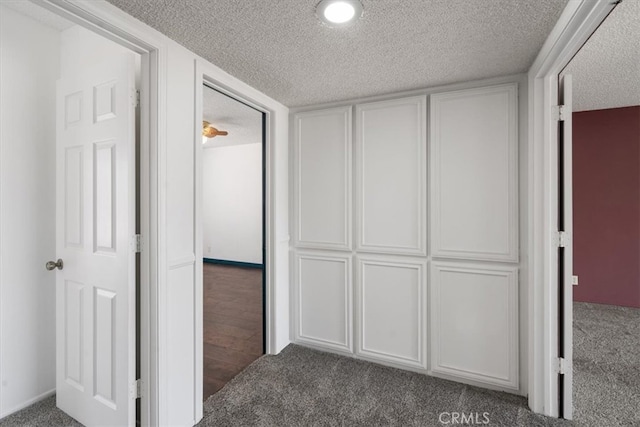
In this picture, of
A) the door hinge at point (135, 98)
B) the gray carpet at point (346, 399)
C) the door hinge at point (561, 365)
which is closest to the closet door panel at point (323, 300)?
the gray carpet at point (346, 399)

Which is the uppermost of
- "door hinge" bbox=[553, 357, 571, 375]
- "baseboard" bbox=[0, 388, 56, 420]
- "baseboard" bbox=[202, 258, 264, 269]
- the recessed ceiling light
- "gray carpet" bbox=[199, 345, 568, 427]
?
the recessed ceiling light

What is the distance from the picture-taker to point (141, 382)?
167 cm

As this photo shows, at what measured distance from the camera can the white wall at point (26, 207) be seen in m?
1.92

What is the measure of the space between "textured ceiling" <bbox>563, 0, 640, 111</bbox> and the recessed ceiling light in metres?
1.52

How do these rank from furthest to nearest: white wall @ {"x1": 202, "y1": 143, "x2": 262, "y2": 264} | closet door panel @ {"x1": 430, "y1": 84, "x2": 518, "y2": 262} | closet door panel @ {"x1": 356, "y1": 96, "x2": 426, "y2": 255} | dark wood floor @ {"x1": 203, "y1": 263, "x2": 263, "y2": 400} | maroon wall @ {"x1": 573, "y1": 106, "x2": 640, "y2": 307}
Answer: white wall @ {"x1": 202, "y1": 143, "x2": 262, "y2": 264} < maroon wall @ {"x1": 573, "y1": 106, "x2": 640, "y2": 307} < dark wood floor @ {"x1": 203, "y1": 263, "x2": 263, "y2": 400} < closet door panel @ {"x1": 356, "y1": 96, "x2": 426, "y2": 255} < closet door panel @ {"x1": 430, "y1": 84, "x2": 518, "y2": 262}

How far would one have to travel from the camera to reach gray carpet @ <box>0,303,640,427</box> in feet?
6.21

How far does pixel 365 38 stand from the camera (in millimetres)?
1671

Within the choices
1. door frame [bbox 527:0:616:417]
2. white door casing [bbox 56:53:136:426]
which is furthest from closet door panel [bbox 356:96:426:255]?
white door casing [bbox 56:53:136:426]

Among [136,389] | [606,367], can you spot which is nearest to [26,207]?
[136,389]

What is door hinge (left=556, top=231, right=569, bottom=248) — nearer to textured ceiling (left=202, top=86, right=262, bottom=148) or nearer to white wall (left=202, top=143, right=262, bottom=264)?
textured ceiling (left=202, top=86, right=262, bottom=148)

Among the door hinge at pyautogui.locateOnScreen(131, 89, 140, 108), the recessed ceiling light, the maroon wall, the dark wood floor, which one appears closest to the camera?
the recessed ceiling light

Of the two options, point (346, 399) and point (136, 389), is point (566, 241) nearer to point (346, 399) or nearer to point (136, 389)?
point (346, 399)

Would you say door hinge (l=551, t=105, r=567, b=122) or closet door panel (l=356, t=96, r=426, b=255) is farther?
closet door panel (l=356, t=96, r=426, b=255)

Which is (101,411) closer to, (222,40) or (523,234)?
(222,40)
